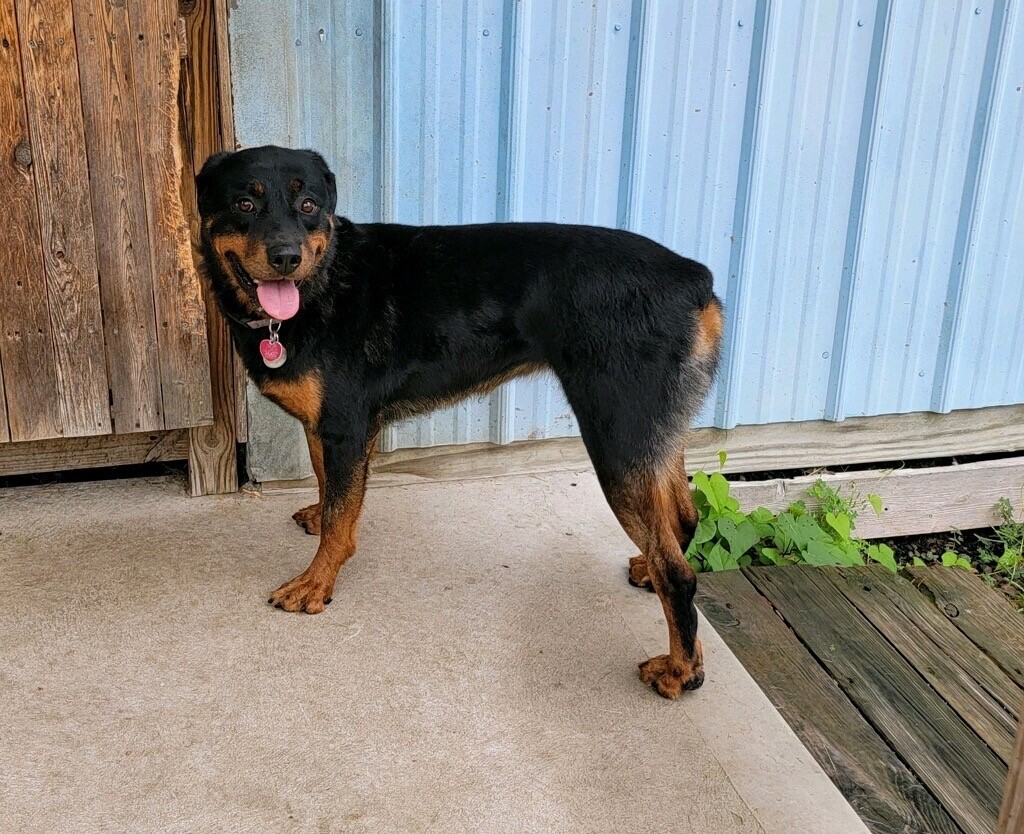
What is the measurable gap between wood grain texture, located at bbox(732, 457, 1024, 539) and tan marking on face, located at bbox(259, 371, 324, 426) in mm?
2495

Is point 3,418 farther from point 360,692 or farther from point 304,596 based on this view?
point 360,692

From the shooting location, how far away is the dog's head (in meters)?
2.63

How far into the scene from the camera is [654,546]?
2645 mm

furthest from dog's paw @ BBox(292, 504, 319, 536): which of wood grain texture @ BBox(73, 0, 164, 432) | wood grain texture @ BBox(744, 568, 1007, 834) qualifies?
wood grain texture @ BBox(744, 568, 1007, 834)

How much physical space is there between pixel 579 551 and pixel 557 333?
103cm

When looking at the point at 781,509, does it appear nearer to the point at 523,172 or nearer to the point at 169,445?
the point at 523,172

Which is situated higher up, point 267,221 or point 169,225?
point 267,221

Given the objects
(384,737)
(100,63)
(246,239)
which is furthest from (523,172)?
(384,737)

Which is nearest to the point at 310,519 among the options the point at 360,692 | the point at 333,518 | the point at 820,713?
the point at 333,518

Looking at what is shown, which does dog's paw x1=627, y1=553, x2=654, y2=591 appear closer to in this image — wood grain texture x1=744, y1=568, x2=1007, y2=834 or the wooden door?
wood grain texture x1=744, y1=568, x2=1007, y2=834

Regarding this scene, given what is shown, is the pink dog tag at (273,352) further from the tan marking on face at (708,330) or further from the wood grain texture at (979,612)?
the wood grain texture at (979,612)

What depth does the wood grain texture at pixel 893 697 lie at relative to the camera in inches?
97.4

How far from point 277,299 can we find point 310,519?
1027mm

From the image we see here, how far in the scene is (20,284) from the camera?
3.21 metres
